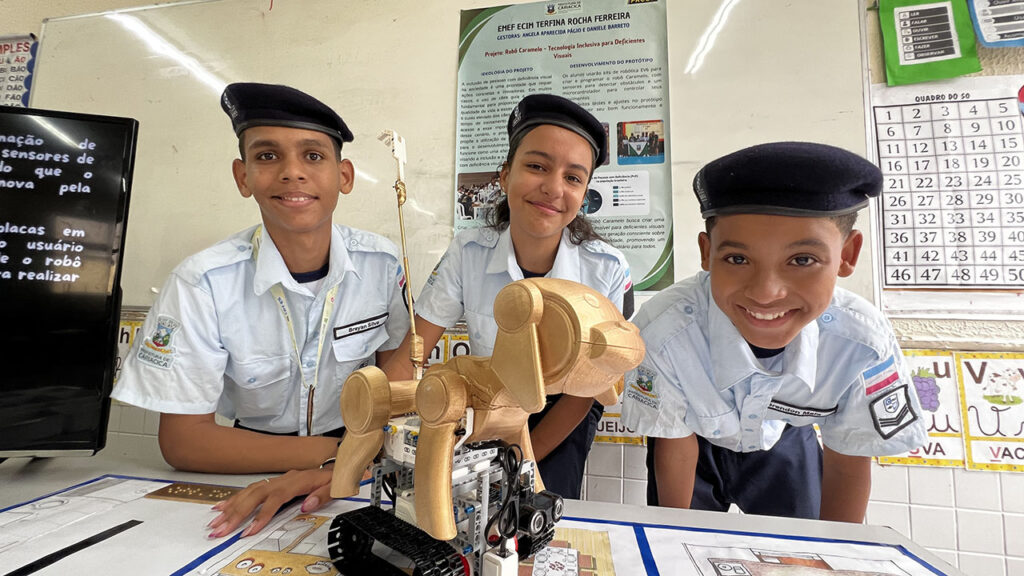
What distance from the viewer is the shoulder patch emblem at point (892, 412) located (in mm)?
842

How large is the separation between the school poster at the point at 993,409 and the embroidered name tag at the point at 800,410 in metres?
0.71

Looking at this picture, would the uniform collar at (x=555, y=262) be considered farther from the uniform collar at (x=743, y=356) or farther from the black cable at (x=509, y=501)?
the black cable at (x=509, y=501)

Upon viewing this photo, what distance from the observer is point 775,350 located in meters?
0.92

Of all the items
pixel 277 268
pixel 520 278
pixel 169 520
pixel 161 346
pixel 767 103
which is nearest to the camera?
pixel 169 520

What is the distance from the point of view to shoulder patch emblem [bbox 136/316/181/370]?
95cm

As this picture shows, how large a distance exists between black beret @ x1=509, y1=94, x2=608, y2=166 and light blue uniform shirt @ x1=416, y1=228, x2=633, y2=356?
26cm

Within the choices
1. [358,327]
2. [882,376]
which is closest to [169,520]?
[358,327]

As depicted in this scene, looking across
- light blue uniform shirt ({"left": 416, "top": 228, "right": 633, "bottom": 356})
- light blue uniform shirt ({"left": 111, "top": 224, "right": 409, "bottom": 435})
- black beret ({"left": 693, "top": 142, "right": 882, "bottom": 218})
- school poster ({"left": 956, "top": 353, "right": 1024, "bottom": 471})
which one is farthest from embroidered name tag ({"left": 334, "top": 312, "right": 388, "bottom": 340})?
school poster ({"left": 956, "top": 353, "right": 1024, "bottom": 471})

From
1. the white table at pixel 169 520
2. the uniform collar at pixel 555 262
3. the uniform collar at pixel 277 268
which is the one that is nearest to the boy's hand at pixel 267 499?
the white table at pixel 169 520

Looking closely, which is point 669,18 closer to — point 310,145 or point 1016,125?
point 1016,125

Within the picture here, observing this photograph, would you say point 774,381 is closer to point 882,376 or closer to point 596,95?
point 882,376

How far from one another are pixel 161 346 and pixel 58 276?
27cm

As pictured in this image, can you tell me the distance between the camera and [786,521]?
0.74m

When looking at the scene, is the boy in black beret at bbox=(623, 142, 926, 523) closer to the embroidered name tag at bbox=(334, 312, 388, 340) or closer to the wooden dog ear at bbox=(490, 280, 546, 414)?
the wooden dog ear at bbox=(490, 280, 546, 414)
